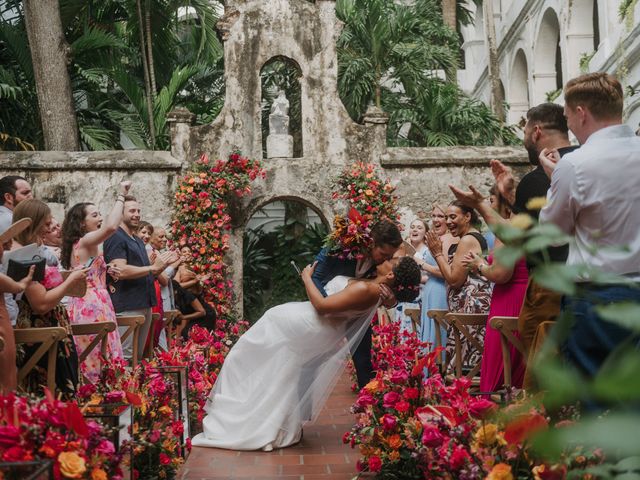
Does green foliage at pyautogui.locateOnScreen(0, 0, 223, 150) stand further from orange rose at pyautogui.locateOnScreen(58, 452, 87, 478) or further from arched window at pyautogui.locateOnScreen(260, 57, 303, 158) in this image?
orange rose at pyautogui.locateOnScreen(58, 452, 87, 478)

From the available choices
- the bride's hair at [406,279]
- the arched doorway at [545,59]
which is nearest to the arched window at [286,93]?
the arched doorway at [545,59]

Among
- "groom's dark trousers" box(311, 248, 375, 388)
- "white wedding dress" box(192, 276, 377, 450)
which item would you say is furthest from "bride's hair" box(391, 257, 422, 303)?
"groom's dark trousers" box(311, 248, 375, 388)

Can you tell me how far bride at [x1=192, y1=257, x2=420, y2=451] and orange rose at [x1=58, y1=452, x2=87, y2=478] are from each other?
339 centimetres

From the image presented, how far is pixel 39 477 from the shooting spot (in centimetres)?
198

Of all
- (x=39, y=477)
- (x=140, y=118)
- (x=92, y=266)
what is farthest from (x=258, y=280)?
(x=39, y=477)

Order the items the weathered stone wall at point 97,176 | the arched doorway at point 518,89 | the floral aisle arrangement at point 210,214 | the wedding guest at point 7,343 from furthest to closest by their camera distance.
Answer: the arched doorway at point 518,89 → the weathered stone wall at point 97,176 → the floral aisle arrangement at point 210,214 → the wedding guest at point 7,343

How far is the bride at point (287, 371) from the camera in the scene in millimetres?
6000

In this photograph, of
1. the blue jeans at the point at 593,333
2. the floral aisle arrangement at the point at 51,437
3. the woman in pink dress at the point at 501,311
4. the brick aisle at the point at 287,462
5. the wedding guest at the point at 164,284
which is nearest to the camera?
the floral aisle arrangement at the point at 51,437

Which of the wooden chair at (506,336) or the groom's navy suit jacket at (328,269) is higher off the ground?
the groom's navy suit jacket at (328,269)

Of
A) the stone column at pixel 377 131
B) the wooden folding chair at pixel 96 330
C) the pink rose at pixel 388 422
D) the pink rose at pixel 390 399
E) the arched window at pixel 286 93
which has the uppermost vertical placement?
the arched window at pixel 286 93

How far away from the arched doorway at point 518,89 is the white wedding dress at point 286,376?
1971 centimetres

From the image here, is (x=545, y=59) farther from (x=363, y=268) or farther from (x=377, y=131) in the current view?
(x=363, y=268)

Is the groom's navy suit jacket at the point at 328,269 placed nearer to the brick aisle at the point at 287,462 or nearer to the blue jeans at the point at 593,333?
the brick aisle at the point at 287,462

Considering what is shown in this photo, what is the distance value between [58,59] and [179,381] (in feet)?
33.4
